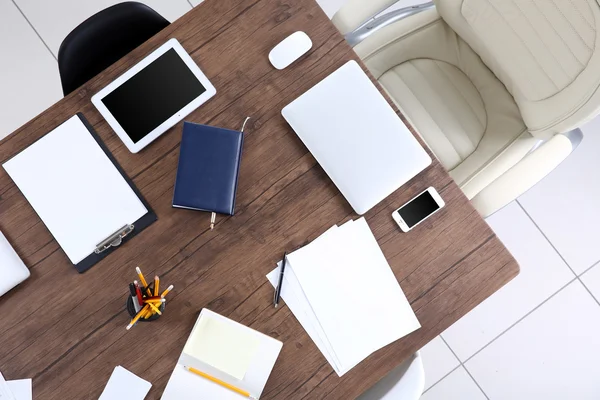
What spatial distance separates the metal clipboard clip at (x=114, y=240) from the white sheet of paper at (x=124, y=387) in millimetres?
272

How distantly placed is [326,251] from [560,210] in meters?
1.34

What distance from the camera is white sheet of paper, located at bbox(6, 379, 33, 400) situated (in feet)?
3.97

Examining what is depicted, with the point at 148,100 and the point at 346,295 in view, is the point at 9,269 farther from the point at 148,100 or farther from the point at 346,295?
the point at 346,295

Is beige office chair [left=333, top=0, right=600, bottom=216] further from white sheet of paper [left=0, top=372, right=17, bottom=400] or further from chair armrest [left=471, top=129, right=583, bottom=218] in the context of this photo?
white sheet of paper [left=0, top=372, right=17, bottom=400]

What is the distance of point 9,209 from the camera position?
1244 millimetres

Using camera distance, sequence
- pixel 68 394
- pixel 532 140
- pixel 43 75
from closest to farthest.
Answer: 1. pixel 68 394
2. pixel 532 140
3. pixel 43 75

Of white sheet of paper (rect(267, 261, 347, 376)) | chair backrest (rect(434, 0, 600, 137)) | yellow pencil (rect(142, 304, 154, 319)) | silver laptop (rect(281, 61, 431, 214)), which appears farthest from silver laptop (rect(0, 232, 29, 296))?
chair backrest (rect(434, 0, 600, 137))

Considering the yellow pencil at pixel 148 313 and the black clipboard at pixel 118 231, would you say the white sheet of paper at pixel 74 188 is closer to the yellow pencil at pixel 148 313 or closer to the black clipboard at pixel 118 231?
the black clipboard at pixel 118 231

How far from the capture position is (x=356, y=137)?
4.04ft

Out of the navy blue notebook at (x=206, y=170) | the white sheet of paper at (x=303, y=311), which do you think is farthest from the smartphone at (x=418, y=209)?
the navy blue notebook at (x=206, y=170)

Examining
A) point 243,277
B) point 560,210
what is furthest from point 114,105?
point 560,210

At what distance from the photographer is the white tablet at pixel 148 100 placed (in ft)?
4.09

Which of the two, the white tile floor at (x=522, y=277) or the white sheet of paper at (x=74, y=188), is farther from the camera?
the white tile floor at (x=522, y=277)

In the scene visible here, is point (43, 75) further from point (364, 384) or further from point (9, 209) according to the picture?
point (364, 384)
